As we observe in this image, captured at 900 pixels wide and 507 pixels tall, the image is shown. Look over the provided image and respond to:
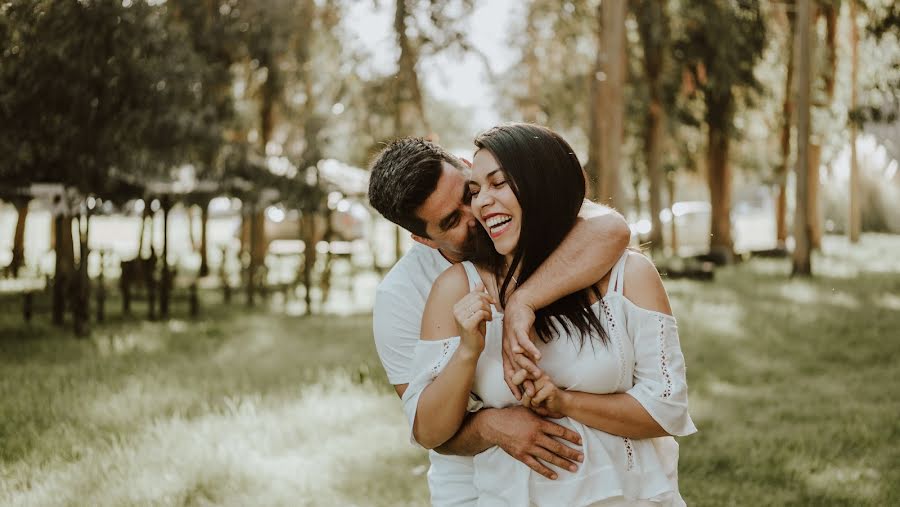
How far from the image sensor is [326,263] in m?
19.6

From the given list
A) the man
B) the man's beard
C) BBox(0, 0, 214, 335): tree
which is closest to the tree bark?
BBox(0, 0, 214, 335): tree

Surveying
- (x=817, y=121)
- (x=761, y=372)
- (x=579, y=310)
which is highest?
(x=817, y=121)

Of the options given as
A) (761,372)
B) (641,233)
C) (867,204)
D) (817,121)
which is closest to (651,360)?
(761,372)

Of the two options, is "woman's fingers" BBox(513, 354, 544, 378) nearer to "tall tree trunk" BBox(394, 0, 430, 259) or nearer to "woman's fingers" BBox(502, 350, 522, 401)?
"woman's fingers" BBox(502, 350, 522, 401)

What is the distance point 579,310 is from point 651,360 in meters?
0.25

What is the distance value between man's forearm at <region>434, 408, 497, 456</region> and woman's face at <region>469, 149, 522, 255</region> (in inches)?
19.7

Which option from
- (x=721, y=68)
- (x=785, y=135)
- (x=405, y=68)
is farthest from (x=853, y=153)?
(x=405, y=68)

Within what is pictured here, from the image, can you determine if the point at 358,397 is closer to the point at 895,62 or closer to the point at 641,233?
the point at 895,62

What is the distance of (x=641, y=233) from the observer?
3612cm

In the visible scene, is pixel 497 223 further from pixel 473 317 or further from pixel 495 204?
pixel 473 317

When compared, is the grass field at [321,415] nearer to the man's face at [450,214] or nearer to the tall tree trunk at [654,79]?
the man's face at [450,214]

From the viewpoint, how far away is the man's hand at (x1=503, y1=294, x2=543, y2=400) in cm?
270

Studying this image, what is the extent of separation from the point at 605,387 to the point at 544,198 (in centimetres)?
58

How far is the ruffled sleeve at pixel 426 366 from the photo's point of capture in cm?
289
